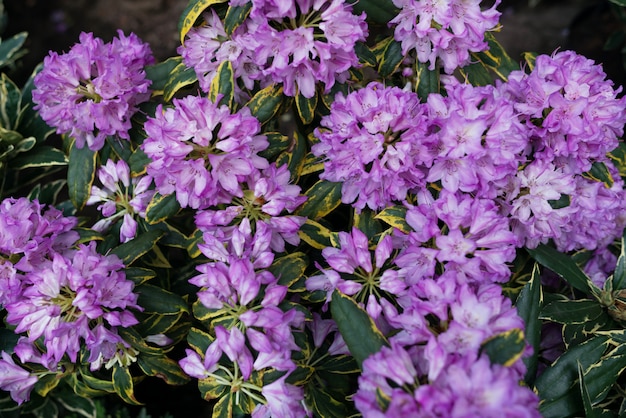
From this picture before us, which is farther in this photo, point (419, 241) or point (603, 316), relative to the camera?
point (603, 316)

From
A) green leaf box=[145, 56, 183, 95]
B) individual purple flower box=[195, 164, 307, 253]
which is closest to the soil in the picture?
green leaf box=[145, 56, 183, 95]

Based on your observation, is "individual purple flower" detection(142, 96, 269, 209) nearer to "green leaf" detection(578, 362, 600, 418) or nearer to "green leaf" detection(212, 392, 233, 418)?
"green leaf" detection(212, 392, 233, 418)

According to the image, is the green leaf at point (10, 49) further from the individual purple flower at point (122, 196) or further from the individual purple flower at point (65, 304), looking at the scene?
the individual purple flower at point (65, 304)

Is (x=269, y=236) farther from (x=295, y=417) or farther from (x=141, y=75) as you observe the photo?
(x=141, y=75)

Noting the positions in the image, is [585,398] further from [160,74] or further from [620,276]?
[160,74]

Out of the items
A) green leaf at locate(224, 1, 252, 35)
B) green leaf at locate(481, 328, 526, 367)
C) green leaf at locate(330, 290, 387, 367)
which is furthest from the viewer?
green leaf at locate(224, 1, 252, 35)

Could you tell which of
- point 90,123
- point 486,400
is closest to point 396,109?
point 486,400

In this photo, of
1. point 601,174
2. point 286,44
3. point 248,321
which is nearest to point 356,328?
point 248,321
